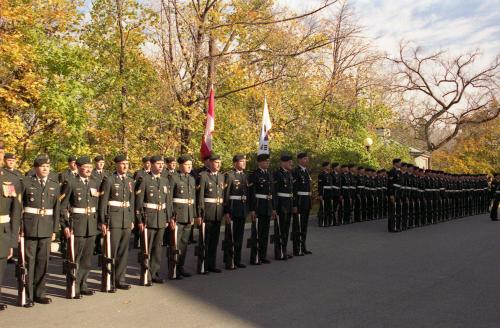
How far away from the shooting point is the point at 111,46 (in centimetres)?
1733

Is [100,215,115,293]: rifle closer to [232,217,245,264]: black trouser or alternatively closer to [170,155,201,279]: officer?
[170,155,201,279]: officer

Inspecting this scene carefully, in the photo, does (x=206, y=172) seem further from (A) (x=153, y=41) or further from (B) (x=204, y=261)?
(A) (x=153, y=41)

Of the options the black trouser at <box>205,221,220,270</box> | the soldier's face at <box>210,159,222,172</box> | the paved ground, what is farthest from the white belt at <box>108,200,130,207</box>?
the soldier's face at <box>210,159,222,172</box>

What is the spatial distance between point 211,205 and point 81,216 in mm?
2523

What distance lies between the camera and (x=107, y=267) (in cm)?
816

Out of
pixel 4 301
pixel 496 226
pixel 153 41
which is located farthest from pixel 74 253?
pixel 496 226

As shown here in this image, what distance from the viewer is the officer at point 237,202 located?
1016cm

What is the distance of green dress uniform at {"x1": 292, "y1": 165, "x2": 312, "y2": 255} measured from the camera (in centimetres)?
1191

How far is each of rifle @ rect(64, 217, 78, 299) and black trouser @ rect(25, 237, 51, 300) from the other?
0.34 metres

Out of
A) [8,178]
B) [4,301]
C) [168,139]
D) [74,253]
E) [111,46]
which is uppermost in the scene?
[111,46]

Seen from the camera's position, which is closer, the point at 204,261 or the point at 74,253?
the point at 74,253

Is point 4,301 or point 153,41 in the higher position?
point 153,41

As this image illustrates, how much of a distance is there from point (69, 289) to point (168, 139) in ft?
34.5

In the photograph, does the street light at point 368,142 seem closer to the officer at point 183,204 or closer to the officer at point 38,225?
the officer at point 183,204
